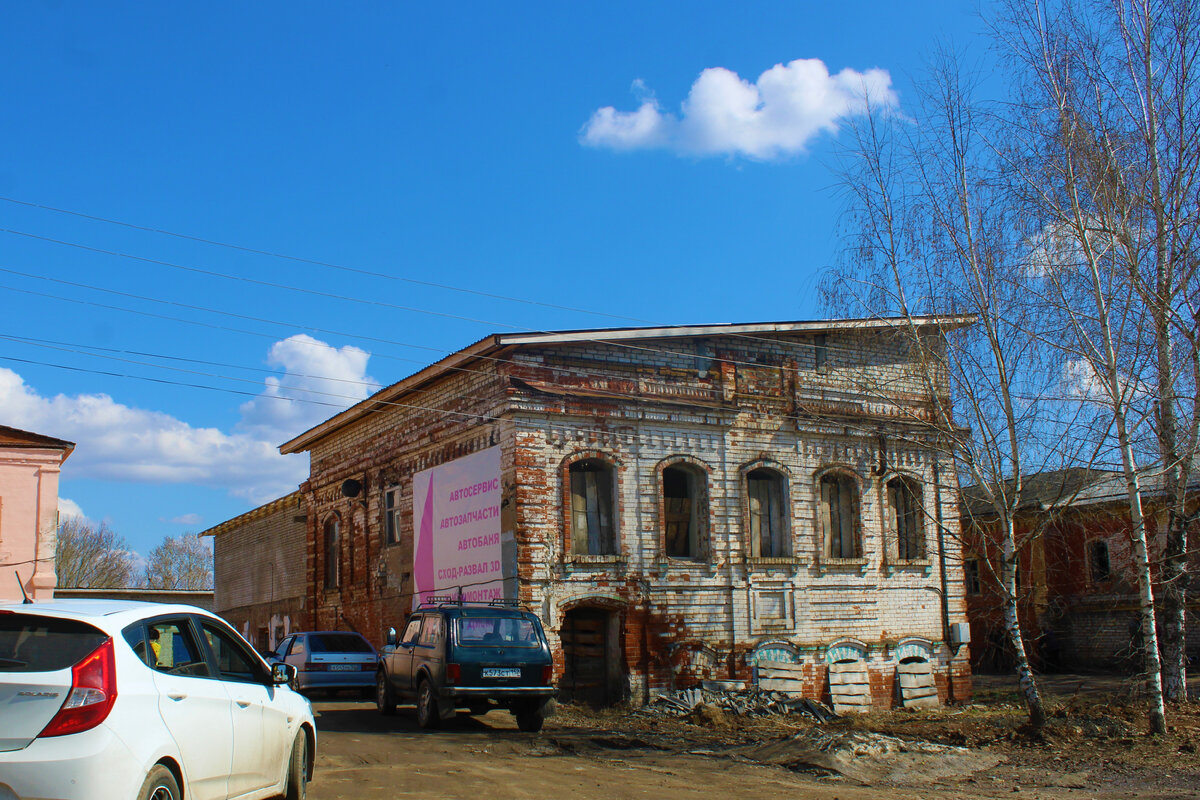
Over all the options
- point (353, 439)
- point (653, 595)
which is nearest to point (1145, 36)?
point (653, 595)

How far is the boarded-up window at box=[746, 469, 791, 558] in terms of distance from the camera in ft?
70.2

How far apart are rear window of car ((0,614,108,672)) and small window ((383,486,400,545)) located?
18.1 m

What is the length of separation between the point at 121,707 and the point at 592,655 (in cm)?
1459

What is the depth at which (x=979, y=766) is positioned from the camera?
13102mm

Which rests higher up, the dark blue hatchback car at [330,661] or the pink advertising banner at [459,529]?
the pink advertising banner at [459,529]

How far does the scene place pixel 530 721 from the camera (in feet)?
49.4

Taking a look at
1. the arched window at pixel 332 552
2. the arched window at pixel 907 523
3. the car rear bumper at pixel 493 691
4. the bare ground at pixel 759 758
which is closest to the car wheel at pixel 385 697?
the bare ground at pixel 759 758

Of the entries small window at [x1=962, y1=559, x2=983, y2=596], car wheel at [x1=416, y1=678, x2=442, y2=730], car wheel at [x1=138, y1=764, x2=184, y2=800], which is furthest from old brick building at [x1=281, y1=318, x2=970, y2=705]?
small window at [x1=962, y1=559, x2=983, y2=596]

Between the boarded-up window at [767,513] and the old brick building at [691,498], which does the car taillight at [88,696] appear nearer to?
the old brick building at [691,498]

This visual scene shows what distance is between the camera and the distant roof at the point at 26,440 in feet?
91.8

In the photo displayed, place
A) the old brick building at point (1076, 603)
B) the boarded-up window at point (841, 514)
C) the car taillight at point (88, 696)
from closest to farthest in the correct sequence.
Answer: the car taillight at point (88, 696) < the boarded-up window at point (841, 514) < the old brick building at point (1076, 603)

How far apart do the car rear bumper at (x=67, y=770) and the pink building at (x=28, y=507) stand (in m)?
24.8

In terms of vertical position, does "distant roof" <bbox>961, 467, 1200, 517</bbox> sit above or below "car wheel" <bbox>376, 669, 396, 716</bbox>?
above

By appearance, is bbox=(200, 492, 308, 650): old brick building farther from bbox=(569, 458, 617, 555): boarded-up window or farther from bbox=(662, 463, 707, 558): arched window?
bbox=(662, 463, 707, 558): arched window
